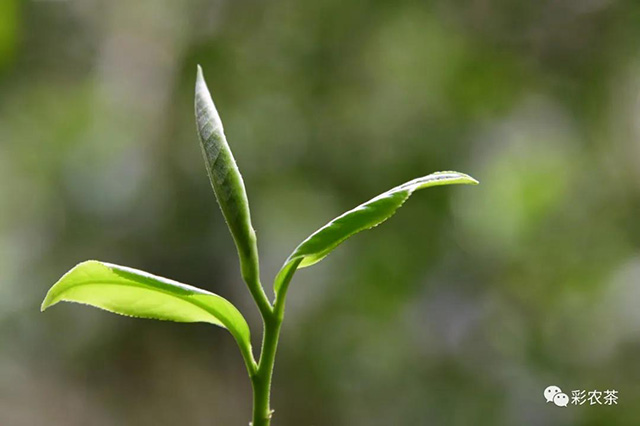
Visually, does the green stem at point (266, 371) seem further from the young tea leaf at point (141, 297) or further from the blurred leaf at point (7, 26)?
the blurred leaf at point (7, 26)

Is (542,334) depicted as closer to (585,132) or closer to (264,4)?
(585,132)

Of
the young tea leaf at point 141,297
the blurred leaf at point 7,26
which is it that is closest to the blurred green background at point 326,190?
the blurred leaf at point 7,26

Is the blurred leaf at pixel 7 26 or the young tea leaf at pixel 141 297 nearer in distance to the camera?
the young tea leaf at pixel 141 297

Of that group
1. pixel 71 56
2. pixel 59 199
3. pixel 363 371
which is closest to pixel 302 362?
pixel 363 371

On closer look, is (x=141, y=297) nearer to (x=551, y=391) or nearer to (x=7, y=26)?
(x=551, y=391)

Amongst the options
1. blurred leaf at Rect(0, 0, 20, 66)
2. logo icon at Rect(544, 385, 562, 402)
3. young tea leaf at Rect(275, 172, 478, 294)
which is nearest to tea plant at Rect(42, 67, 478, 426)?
young tea leaf at Rect(275, 172, 478, 294)

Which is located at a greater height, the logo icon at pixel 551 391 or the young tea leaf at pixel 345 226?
the young tea leaf at pixel 345 226
